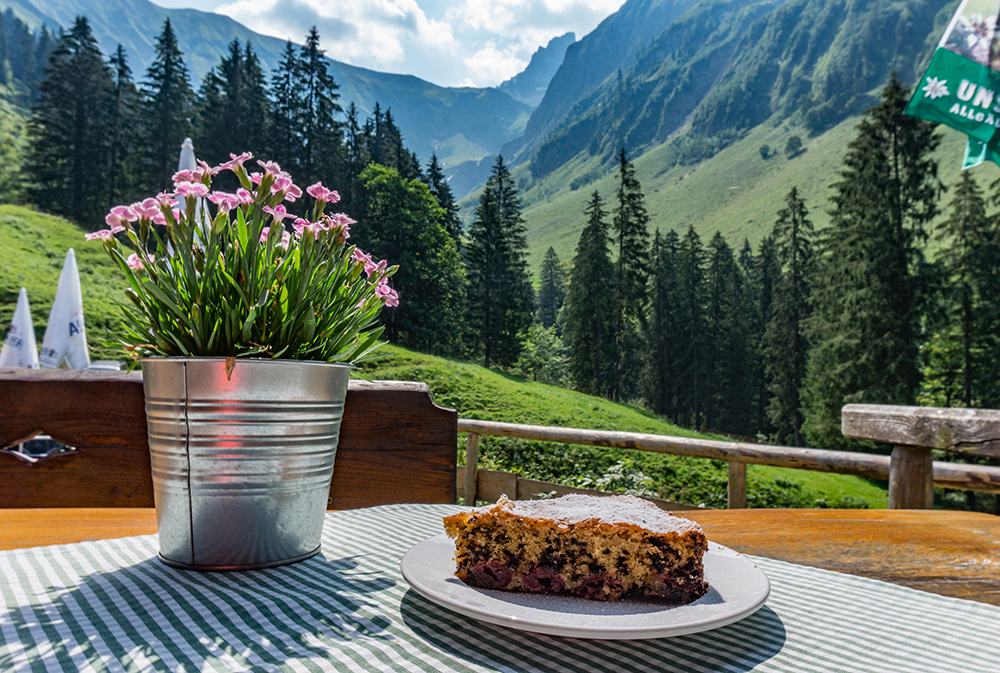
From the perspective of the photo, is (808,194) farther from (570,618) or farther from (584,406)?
(570,618)

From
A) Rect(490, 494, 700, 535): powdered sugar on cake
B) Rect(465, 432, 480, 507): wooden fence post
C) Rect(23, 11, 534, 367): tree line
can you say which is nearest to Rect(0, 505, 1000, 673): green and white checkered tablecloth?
Rect(490, 494, 700, 535): powdered sugar on cake

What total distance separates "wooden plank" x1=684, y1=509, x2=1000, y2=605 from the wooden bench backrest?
1.96 ft

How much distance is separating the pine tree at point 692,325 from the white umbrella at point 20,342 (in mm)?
33406

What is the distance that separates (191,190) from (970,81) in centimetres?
468

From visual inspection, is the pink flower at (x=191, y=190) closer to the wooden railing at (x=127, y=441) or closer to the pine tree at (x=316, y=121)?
the wooden railing at (x=127, y=441)

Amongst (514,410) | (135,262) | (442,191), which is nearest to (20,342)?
(135,262)

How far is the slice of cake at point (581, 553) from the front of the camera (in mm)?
593

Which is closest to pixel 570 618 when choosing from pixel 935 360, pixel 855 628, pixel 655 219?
pixel 855 628

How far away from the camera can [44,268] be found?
20.3m

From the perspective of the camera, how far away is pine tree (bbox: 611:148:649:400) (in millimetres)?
30469

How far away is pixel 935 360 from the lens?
22484 mm

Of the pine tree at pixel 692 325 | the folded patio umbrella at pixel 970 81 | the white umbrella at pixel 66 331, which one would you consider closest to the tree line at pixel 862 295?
the pine tree at pixel 692 325

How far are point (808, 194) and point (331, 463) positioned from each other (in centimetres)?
7491

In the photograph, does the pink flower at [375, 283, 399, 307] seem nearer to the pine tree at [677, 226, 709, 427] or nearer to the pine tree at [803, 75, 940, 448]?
the pine tree at [803, 75, 940, 448]
